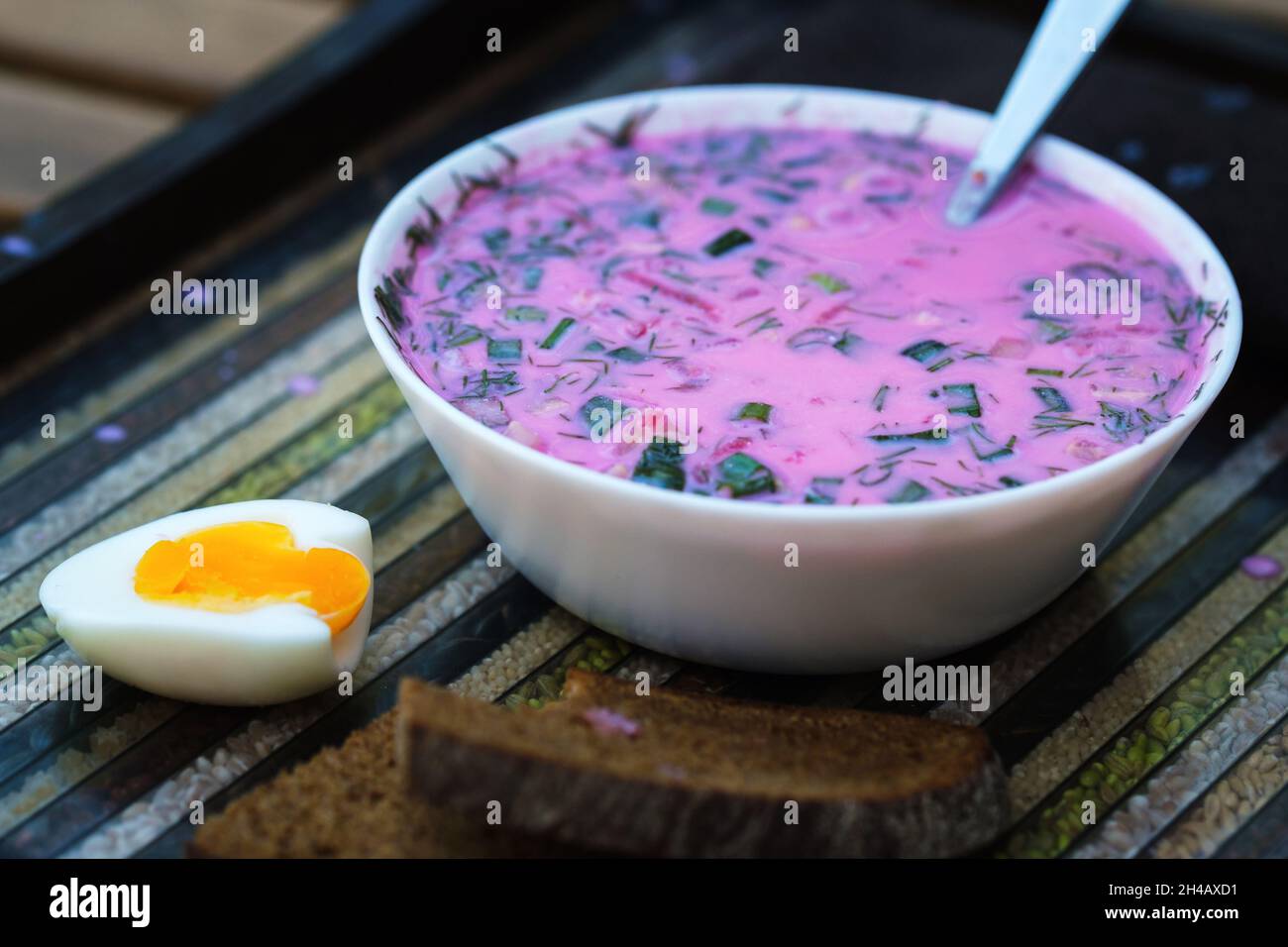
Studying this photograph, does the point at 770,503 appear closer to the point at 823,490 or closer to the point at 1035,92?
the point at 823,490

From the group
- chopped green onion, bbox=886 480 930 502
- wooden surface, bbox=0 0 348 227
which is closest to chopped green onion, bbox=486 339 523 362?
chopped green onion, bbox=886 480 930 502

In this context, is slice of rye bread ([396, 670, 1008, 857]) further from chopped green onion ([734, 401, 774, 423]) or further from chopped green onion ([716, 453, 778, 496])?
chopped green onion ([734, 401, 774, 423])

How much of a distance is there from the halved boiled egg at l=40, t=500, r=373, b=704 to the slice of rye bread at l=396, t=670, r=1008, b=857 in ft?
1.10

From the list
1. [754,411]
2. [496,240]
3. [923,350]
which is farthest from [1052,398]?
[496,240]

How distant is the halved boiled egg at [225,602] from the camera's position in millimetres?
2309

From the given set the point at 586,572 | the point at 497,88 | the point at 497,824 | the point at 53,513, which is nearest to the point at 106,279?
the point at 53,513

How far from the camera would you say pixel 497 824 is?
2104mm

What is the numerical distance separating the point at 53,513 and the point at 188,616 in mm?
696

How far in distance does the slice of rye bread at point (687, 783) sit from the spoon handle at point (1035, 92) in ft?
4.01

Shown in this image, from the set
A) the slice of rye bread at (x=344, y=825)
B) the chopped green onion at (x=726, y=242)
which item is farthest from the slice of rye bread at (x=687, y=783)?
the chopped green onion at (x=726, y=242)

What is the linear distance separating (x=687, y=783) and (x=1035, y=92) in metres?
1.72

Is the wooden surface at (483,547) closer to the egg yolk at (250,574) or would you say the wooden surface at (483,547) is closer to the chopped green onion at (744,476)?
the egg yolk at (250,574)

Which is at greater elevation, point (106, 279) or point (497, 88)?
point (497, 88)
